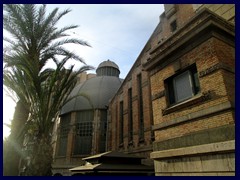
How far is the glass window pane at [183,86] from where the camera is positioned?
7305 mm

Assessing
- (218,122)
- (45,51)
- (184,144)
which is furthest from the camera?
(45,51)

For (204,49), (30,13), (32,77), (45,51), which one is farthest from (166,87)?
(30,13)

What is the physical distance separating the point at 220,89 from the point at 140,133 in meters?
9.08

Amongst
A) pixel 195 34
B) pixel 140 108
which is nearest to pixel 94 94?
pixel 140 108

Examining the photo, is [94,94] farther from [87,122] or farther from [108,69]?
[108,69]

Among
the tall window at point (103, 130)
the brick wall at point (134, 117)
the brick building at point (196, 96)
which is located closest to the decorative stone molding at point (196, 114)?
the brick building at point (196, 96)

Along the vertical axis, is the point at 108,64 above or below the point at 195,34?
above

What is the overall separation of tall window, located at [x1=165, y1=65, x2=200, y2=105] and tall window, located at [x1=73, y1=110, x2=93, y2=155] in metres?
14.3

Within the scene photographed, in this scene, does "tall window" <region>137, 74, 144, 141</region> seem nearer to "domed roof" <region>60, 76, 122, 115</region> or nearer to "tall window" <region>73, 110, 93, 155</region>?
"domed roof" <region>60, 76, 122, 115</region>

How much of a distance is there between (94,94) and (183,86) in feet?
54.4

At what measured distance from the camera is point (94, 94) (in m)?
23.2

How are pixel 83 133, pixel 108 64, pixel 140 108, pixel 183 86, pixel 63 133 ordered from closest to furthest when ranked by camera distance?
pixel 183 86, pixel 140 108, pixel 83 133, pixel 63 133, pixel 108 64

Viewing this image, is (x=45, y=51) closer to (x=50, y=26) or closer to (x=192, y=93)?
(x=50, y=26)

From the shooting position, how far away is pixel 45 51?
10898 millimetres
